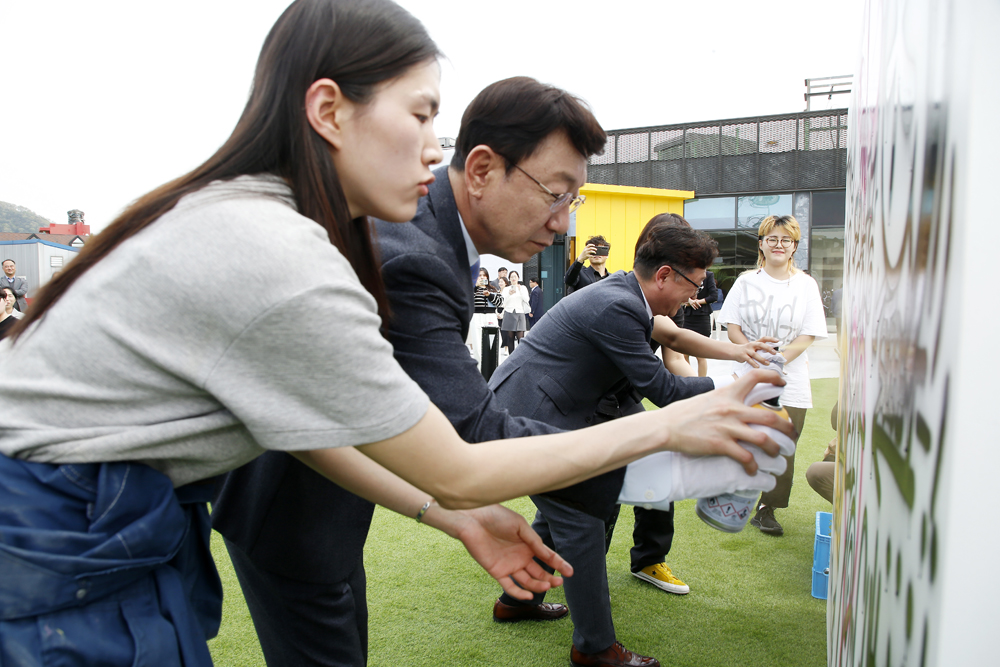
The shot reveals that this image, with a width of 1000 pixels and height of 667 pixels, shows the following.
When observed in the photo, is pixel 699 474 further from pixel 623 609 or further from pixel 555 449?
pixel 623 609

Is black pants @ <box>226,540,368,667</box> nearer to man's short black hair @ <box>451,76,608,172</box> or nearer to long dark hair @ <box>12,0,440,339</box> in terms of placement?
long dark hair @ <box>12,0,440,339</box>

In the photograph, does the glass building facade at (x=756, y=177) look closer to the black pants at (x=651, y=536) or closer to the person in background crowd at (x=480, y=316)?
the person in background crowd at (x=480, y=316)

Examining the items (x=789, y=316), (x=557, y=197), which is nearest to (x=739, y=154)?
(x=789, y=316)

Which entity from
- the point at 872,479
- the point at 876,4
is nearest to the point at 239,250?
the point at 872,479

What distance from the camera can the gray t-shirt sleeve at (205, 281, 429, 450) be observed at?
77 cm

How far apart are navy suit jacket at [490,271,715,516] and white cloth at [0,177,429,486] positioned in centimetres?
157

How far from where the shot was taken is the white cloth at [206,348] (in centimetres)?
76

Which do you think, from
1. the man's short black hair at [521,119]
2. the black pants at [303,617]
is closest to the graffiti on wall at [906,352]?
the man's short black hair at [521,119]

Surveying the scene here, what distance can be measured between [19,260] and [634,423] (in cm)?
1988

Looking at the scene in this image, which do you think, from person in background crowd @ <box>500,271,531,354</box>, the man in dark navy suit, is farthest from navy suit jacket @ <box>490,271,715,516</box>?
person in background crowd @ <box>500,271,531,354</box>

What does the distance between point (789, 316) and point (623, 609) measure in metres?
1.98

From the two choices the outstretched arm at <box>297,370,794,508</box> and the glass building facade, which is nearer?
the outstretched arm at <box>297,370,794,508</box>

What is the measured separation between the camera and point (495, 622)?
2.88 meters

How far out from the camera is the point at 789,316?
3.85 meters
